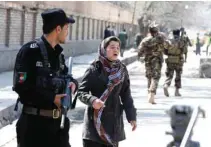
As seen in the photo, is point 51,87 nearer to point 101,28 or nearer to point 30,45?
point 30,45

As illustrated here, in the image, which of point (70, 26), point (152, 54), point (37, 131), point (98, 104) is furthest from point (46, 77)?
point (70, 26)

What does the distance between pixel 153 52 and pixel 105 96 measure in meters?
6.69

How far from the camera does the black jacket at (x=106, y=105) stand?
17.3ft

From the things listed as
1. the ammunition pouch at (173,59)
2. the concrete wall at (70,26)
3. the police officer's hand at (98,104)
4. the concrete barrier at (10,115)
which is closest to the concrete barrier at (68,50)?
the concrete wall at (70,26)

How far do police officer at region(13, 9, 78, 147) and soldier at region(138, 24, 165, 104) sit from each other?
23.8 ft

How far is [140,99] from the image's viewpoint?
1369 cm

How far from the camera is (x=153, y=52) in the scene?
39.0ft

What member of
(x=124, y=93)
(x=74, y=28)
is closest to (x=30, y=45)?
(x=124, y=93)

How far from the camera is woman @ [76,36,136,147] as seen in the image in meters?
5.25

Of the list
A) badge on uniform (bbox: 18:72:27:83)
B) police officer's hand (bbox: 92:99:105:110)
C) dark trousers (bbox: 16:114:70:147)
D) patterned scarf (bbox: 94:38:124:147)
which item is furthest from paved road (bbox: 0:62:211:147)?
badge on uniform (bbox: 18:72:27:83)

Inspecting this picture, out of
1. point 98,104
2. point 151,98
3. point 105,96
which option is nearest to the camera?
point 98,104

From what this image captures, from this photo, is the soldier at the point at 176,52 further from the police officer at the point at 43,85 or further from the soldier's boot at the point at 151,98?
the police officer at the point at 43,85

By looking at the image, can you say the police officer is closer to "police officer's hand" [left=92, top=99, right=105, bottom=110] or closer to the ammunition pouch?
"police officer's hand" [left=92, top=99, right=105, bottom=110]

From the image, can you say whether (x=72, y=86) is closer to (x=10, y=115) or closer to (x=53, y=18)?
(x=53, y=18)
